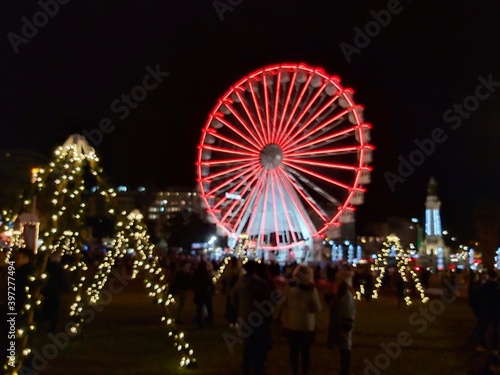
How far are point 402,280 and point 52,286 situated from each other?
12.3m

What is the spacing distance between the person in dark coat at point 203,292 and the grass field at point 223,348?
0.97ft

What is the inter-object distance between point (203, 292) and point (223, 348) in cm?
321

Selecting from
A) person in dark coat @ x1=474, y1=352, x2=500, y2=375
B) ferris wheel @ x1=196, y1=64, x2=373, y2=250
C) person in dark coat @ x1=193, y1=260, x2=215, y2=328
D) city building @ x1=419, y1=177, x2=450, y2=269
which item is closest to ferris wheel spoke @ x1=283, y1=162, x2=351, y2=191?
ferris wheel @ x1=196, y1=64, x2=373, y2=250

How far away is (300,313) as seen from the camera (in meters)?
9.69

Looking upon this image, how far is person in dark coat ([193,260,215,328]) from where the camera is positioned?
639 inches

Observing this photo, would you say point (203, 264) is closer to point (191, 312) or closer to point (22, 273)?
point (191, 312)

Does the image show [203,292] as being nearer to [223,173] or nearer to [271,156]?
[271,156]

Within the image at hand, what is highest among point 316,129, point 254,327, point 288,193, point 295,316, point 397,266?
point 316,129

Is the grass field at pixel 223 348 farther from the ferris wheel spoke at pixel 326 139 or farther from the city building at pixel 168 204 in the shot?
the city building at pixel 168 204

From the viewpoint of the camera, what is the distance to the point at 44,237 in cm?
981

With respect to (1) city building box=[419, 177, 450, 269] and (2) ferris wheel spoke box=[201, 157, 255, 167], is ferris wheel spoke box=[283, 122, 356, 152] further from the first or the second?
(1) city building box=[419, 177, 450, 269]

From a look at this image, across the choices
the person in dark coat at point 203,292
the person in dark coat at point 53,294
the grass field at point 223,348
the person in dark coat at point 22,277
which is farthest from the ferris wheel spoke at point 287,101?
the person in dark coat at point 22,277

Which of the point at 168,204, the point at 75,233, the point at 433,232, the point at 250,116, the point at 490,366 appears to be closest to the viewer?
the point at 490,366

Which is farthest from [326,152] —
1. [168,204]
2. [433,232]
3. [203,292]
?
[168,204]
